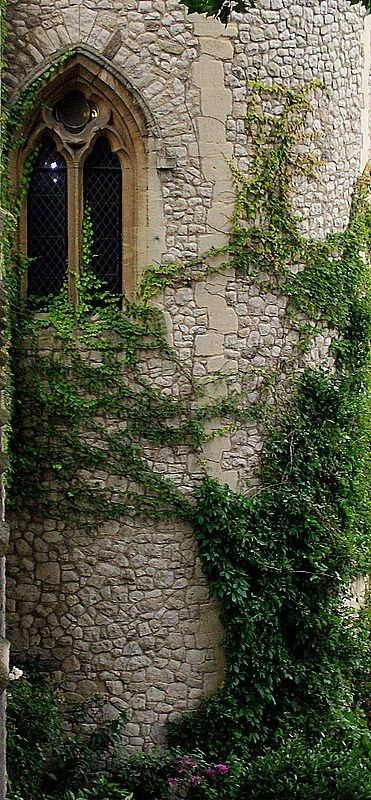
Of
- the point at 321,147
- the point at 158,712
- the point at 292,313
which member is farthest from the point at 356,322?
the point at 158,712

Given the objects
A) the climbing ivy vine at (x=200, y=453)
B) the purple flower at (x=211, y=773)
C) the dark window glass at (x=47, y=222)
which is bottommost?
the purple flower at (x=211, y=773)

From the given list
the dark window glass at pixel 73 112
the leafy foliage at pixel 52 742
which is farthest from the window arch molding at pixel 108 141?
the leafy foliage at pixel 52 742

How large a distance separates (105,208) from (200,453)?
1976mm

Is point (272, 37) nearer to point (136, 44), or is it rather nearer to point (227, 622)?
point (136, 44)

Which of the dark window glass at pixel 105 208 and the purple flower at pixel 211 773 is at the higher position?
the dark window glass at pixel 105 208

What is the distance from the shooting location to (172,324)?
871 centimetres

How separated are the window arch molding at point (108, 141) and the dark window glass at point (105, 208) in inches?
2.4

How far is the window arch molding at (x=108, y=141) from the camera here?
8.52 meters

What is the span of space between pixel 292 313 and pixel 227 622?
2434 millimetres

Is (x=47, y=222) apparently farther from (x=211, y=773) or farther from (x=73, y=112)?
(x=211, y=773)

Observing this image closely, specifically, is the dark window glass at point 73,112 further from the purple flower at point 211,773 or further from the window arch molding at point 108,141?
the purple flower at point 211,773

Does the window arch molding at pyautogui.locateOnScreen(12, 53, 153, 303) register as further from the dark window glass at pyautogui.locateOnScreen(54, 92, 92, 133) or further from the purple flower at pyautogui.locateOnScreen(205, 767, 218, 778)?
the purple flower at pyautogui.locateOnScreen(205, 767, 218, 778)

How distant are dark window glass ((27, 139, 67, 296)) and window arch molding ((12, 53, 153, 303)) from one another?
0.09 metres

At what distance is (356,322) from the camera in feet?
31.9
